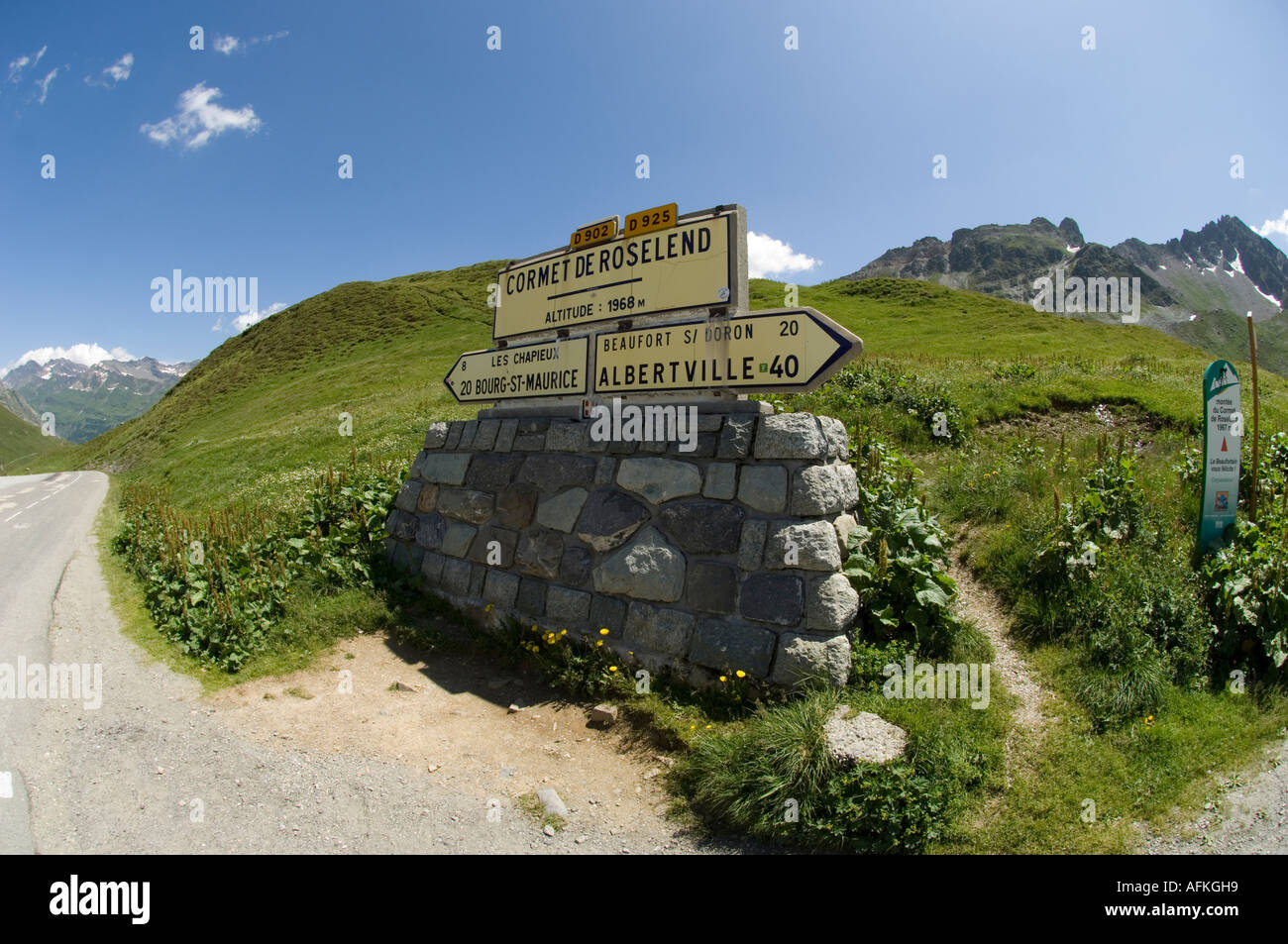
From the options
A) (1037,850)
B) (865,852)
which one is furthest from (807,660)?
(1037,850)

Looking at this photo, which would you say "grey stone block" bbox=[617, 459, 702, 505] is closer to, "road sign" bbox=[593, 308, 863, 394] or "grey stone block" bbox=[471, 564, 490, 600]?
"road sign" bbox=[593, 308, 863, 394]

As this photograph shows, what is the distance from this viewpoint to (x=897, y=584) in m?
5.76

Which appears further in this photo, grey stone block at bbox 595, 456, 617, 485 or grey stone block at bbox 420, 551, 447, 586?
grey stone block at bbox 420, 551, 447, 586

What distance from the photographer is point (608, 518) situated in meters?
6.72

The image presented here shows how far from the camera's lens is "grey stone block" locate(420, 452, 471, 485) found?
27.5ft

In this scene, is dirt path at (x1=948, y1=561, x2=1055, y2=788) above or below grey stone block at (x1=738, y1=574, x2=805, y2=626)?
below

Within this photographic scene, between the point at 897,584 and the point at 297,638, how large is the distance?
645 cm

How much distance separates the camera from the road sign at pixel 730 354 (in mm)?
5719

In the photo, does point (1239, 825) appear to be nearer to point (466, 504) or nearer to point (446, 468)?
point (466, 504)

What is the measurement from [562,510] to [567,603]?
3.32 feet

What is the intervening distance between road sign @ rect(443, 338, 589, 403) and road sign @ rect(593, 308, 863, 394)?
0.36 meters

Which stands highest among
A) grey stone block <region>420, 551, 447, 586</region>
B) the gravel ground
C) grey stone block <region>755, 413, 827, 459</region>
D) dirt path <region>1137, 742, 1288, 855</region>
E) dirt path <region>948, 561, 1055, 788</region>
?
grey stone block <region>755, 413, 827, 459</region>

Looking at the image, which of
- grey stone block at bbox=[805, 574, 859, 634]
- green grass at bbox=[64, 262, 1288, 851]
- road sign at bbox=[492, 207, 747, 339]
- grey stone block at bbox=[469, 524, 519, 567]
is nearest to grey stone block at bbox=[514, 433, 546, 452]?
grey stone block at bbox=[469, 524, 519, 567]

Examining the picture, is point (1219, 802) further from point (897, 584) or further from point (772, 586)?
point (772, 586)
